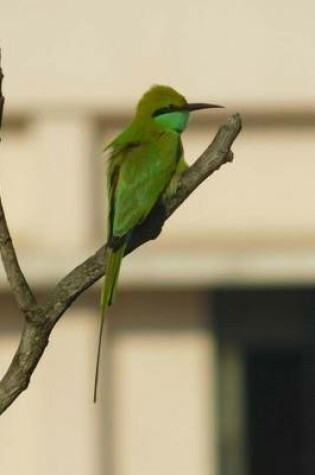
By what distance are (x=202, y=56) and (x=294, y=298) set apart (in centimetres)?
90

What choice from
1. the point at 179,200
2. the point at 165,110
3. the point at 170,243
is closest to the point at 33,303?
the point at 179,200

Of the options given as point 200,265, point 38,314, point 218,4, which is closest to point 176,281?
point 200,265

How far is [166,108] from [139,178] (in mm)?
246

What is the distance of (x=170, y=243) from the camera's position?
19.0 ft

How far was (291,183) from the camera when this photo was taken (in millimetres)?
5793

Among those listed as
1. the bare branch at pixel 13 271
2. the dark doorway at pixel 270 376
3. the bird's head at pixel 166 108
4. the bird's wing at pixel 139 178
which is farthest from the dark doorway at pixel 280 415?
the bare branch at pixel 13 271

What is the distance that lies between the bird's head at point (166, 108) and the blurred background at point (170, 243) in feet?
8.26

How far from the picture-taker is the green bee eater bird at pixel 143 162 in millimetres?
2553

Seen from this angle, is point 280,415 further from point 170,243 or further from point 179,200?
point 179,200

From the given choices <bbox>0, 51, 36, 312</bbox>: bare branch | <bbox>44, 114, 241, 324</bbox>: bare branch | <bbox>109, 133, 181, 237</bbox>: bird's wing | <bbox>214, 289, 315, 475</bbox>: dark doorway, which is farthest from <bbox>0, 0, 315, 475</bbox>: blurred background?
<bbox>0, 51, 36, 312</bbox>: bare branch

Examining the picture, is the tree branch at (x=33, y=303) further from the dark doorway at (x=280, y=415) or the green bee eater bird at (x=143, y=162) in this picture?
the dark doorway at (x=280, y=415)

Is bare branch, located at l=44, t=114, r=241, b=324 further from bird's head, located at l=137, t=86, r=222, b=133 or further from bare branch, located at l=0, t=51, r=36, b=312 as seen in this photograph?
bird's head, located at l=137, t=86, r=222, b=133

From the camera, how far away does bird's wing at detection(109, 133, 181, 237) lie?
2580 millimetres

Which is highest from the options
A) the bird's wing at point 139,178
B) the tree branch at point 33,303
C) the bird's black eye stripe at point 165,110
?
the bird's black eye stripe at point 165,110
